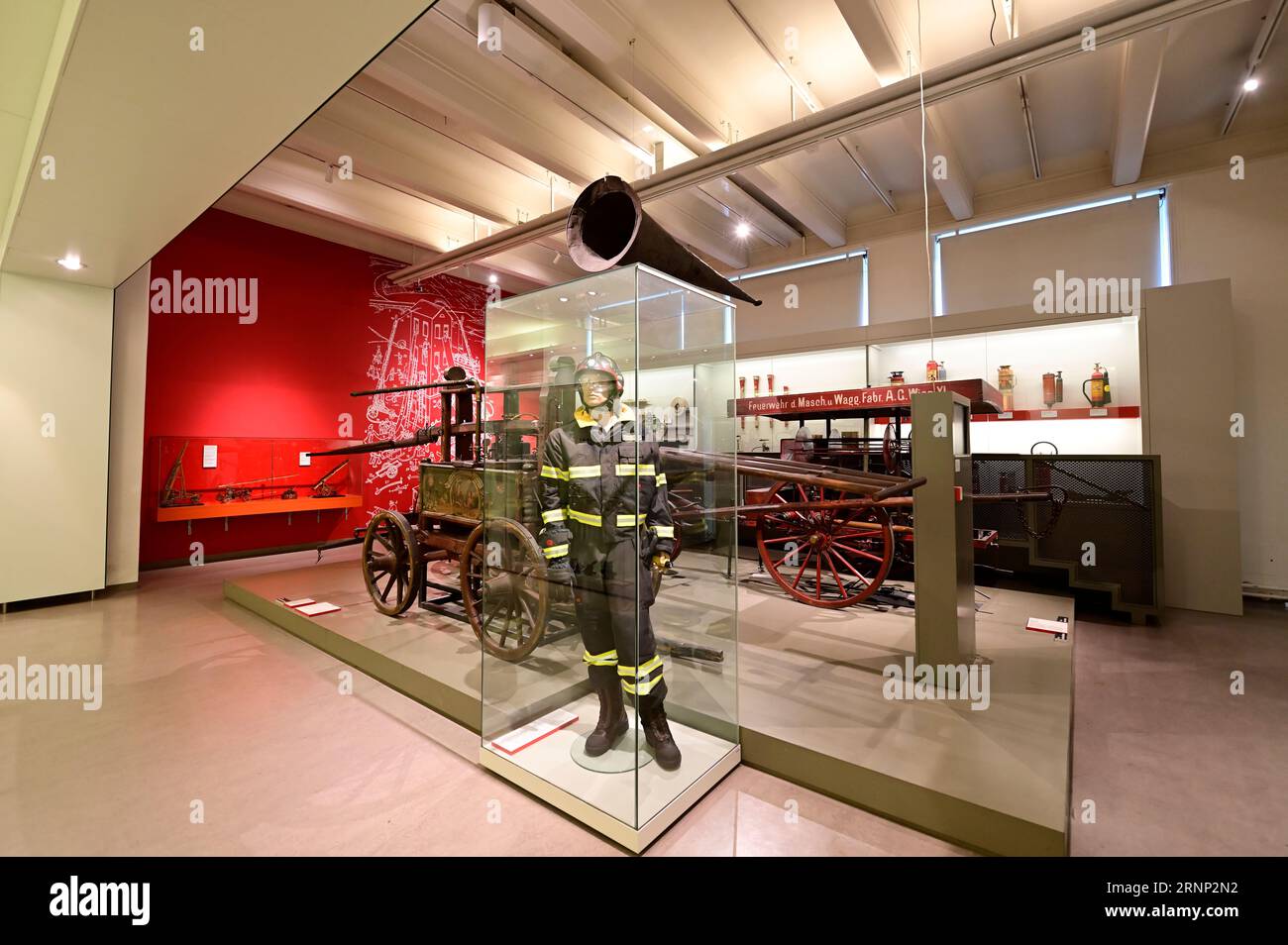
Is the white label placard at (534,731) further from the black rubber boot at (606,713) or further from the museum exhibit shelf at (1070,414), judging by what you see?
the museum exhibit shelf at (1070,414)

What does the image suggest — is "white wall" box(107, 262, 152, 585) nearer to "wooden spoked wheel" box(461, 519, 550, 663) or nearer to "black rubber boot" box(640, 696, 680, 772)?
"wooden spoked wheel" box(461, 519, 550, 663)

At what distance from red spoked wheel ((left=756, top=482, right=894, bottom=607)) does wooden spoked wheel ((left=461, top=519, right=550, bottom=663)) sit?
193cm

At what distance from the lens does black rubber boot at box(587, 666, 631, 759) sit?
218cm

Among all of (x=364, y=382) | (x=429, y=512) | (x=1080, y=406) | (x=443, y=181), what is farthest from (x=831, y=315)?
(x=364, y=382)

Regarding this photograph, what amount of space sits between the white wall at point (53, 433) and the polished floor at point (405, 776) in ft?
5.03

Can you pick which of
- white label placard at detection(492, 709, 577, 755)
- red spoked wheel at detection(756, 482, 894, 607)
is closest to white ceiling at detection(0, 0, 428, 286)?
white label placard at detection(492, 709, 577, 755)

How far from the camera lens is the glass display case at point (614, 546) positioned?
199 centimetres

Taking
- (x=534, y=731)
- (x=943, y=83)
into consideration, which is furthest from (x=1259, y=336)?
(x=534, y=731)

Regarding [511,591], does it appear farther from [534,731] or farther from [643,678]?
[643,678]

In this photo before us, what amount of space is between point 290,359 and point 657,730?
710 centimetres

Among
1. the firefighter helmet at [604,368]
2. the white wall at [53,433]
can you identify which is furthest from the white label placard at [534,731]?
the white wall at [53,433]

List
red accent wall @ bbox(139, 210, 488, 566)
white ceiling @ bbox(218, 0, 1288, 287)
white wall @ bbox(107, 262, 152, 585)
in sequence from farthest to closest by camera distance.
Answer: red accent wall @ bbox(139, 210, 488, 566)
white wall @ bbox(107, 262, 152, 585)
white ceiling @ bbox(218, 0, 1288, 287)

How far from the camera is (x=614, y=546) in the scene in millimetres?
2029

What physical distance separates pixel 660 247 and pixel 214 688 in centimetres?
341
